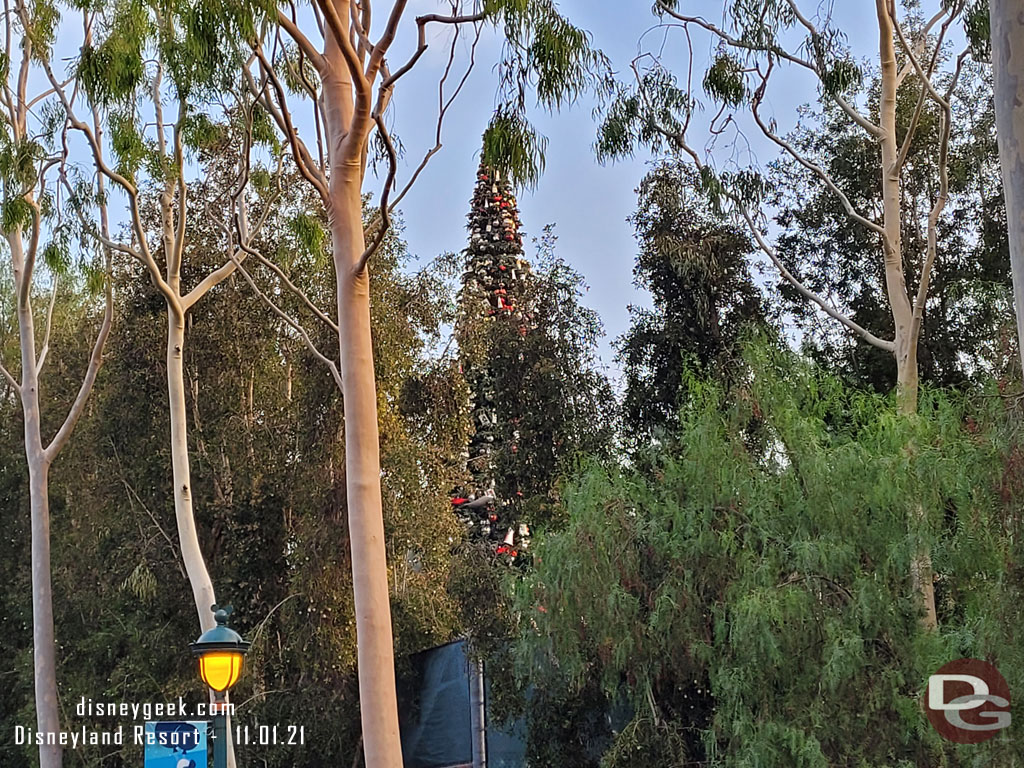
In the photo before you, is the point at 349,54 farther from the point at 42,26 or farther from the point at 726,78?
the point at 42,26

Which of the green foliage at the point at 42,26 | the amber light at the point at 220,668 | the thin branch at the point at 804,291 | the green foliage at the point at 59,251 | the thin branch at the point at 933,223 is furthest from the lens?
the green foliage at the point at 59,251

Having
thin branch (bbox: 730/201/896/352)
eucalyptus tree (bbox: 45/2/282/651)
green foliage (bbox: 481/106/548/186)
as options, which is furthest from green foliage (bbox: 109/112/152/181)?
thin branch (bbox: 730/201/896/352)

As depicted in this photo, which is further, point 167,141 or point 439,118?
point 167,141

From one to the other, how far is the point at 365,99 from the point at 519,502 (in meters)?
4.98

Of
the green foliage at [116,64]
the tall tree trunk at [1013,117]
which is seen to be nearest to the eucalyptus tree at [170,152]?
the green foliage at [116,64]

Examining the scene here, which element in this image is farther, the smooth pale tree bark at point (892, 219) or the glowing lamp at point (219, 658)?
the smooth pale tree bark at point (892, 219)

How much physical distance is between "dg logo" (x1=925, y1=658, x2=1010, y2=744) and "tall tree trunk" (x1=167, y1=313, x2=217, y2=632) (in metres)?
5.92

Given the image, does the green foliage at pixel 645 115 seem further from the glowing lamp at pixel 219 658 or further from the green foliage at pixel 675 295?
the glowing lamp at pixel 219 658

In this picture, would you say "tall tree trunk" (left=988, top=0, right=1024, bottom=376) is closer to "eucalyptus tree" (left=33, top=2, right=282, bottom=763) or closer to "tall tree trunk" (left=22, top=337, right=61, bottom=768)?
"eucalyptus tree" (left=33, top=2, right=282, bottom=763)

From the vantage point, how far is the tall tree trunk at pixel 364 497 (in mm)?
7191

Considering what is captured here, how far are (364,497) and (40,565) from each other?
20.3ft

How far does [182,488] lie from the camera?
1057cm

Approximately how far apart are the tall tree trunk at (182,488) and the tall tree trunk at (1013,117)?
312 inches

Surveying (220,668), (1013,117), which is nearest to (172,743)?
(220,668)
